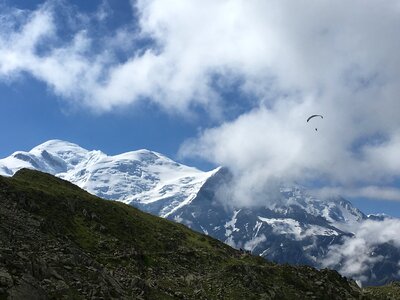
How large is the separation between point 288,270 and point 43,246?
42374mm

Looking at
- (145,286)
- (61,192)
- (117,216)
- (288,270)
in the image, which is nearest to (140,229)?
(117,216)

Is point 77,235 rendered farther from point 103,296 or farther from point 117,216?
point 103,296

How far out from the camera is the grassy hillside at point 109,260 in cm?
4203

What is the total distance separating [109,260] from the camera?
222 ft

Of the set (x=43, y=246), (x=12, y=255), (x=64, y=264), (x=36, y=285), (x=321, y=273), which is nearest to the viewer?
(x=36, y=285)

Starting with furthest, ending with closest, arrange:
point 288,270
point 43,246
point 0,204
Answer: point 288,270, point 0,204, point 43,246

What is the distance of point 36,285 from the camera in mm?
38156

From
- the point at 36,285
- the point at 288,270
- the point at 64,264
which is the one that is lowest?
the point at 36,285

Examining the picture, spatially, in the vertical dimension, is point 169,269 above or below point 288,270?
below

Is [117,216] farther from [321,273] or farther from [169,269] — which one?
[321,273]

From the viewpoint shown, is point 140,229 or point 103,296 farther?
point 140,229

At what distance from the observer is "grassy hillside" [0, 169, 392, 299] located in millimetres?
42031

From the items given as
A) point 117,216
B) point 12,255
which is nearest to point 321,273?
point 117,216

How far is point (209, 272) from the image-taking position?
77688mm
